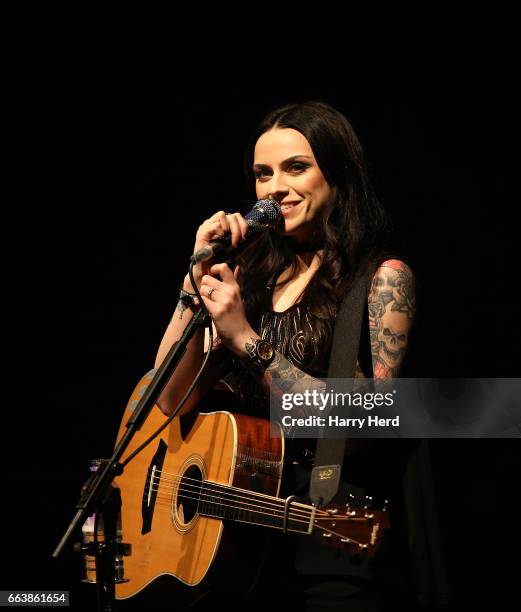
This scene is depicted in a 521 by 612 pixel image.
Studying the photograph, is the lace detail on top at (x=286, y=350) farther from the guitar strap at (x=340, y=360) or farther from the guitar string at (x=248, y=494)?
the guitar string at (x=248, y=494)

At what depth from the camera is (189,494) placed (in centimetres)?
222

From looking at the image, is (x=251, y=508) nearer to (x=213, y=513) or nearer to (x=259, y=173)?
(x=213, y=513)

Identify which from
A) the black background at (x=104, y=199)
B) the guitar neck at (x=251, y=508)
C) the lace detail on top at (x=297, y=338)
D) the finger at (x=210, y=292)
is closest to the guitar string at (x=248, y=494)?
the guitar neck at (x=251, y=508)

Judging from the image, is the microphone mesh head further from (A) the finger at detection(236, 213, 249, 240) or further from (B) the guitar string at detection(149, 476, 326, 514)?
(B) the guitar string at detection(149, 476, 326, 514)

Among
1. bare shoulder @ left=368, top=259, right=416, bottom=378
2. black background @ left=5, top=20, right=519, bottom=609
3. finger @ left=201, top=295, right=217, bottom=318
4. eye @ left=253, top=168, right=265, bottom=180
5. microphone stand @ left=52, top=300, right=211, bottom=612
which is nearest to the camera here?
microphone stand @ left=52, top=300, right=211, bottom=612

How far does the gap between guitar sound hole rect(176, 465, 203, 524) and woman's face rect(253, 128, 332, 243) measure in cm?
73

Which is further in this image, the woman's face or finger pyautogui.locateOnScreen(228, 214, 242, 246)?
the woman's face

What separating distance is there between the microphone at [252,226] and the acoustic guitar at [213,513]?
0.50 m

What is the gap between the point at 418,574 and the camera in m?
1.96

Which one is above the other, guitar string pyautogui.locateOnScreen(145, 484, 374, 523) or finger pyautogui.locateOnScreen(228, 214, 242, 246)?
finger pyautogui.locateOnScreen(228, 214, 242, 246)

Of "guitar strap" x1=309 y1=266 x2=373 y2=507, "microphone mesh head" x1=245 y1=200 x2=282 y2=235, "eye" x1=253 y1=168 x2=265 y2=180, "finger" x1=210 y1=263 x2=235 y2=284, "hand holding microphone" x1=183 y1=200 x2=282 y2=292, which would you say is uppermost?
"eye" x1=253 y1=168 x2=265 y2=180

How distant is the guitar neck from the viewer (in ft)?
6.19

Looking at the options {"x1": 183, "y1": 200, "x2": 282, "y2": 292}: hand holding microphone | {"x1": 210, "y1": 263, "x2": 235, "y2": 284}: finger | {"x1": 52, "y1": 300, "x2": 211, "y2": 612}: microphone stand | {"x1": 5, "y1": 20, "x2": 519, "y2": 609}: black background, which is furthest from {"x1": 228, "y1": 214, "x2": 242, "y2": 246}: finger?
{"x1": 5, "y1": 20, "x2": 519, "y2": 609}: black background

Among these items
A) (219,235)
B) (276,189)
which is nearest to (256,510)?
(219,235)
